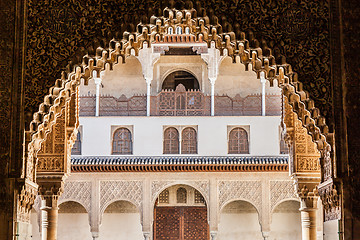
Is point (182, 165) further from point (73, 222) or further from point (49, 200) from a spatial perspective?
point (49, 200)

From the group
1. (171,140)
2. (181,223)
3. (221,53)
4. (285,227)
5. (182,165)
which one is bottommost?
(285,227)

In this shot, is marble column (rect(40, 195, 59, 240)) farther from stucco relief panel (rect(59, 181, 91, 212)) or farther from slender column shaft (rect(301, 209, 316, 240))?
stucco relief panel (rect(59, 181, 91, 212))

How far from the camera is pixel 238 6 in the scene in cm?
680

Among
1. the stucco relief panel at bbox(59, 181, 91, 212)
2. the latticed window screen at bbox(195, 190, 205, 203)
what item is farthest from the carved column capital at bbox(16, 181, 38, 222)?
the latticed window screen at bbox(195, 190, 205, 203)

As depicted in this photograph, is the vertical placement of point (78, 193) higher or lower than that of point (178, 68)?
lower

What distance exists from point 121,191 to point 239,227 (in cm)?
499

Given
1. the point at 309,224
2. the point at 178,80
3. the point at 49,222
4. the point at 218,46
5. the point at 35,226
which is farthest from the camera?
the point at 178,80

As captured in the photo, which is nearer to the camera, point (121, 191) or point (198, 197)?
point (121, 191)

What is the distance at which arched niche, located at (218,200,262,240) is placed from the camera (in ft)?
77.6

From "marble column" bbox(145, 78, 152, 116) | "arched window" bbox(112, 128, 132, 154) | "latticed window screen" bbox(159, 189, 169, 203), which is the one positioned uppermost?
"marble column" bbox(145, 78, 152, 116)

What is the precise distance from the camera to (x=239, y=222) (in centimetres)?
2383

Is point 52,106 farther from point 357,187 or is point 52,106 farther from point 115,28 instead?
point 357,187

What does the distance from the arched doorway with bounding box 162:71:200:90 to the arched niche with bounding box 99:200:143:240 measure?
542 cm

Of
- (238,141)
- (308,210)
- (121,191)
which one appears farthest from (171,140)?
(308,210)
